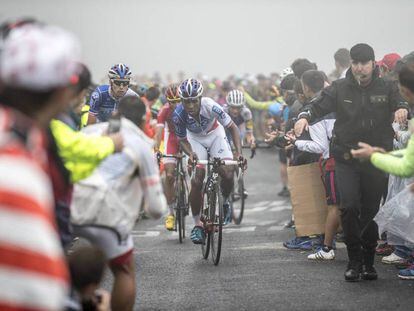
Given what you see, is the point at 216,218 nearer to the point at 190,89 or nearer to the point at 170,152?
the point at 190,89

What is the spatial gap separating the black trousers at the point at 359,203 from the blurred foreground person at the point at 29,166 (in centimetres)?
591

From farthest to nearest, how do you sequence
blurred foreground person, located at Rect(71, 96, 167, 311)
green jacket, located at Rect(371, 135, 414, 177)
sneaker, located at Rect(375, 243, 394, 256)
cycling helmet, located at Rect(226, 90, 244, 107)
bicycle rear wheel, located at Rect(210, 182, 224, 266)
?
cycling helmet, located at Rect(226, 90, 244, 107) → sneaker, located at Rect(375, 243, 394, 256) → bicycle rear wheel, located at Rect(210, 182, 224, 266) → green jacket, located at Rect(371, 135, 414, 177) → blurred foreground person, located at Rect(71, 96, 167, 311)

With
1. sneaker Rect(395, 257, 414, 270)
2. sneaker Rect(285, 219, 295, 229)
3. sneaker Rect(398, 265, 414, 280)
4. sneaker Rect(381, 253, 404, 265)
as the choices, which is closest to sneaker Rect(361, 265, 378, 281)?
sneaker Rect(398, 265, 414, 280)

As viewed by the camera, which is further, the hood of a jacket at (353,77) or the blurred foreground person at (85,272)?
the hood of a jacket at (353,77)

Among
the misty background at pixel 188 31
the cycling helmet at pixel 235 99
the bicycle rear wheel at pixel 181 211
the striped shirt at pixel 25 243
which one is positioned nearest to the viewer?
the striped shirt at pixel 25 243

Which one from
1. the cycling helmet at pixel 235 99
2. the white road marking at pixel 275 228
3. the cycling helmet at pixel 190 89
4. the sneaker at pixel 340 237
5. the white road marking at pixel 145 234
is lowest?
the white road marking at pixel 145 234

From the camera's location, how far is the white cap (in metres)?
3.19

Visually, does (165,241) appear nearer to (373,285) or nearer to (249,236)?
(249,236)

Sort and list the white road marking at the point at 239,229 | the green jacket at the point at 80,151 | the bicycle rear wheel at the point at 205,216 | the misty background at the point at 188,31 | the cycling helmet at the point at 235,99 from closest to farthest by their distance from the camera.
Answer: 1. the green jacket at the point at 80,151
2. the bicycle rear wheel at the point at 205,216
3. the white road marking at the point at 239,229
4. the cycling helmet at the point at 235,99
5. the misty background at the point at 188,31

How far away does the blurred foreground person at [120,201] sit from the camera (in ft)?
19.2

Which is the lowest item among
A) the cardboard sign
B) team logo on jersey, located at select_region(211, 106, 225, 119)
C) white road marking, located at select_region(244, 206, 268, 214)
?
white road marking, located at select_region(244, 206, 268, 214)

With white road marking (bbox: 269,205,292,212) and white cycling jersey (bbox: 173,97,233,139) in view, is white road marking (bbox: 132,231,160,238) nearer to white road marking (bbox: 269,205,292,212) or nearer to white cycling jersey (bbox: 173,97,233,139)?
white cycling jersey (bbox: 173,97,233,139)

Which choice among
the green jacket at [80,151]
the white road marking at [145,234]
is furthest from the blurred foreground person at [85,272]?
the white road marking at [145,234]

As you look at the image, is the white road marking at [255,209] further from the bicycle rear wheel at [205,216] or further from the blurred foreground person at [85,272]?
the blurred foreground person at [85,272]
